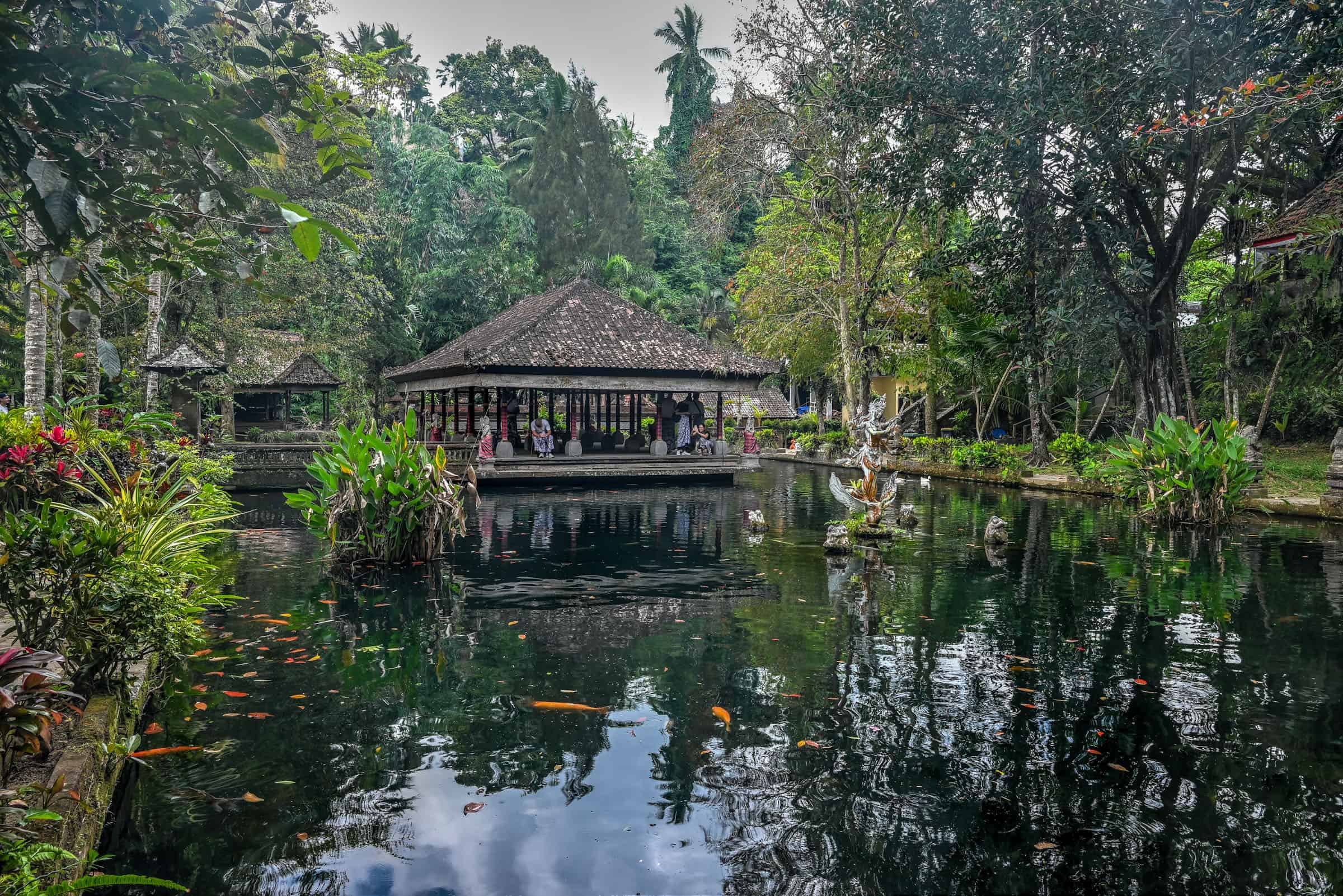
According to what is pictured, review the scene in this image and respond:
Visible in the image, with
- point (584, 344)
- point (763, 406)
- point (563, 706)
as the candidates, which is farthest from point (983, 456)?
point (563, 706)

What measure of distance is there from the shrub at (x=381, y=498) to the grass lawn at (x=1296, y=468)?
1430cm

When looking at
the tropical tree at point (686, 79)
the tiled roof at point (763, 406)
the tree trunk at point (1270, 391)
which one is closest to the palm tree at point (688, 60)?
the tropical tree at point (686, 79)

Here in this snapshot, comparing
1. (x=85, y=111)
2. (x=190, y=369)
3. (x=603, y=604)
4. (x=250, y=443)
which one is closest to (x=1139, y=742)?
(x=603, y=604)

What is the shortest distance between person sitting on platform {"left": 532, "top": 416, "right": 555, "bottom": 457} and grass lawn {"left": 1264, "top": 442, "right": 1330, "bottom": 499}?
15.7 meters

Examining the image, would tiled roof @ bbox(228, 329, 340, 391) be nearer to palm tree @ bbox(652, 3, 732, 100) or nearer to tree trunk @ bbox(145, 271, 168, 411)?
tree trunk @ bbox(145, 271, 168, 411)

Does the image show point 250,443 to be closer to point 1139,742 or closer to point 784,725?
point 784,725

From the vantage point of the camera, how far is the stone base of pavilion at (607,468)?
21.0 metres

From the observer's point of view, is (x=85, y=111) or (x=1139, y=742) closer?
(x=85, y=111)

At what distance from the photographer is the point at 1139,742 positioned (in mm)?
4664

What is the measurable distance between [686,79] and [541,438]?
35396 mm

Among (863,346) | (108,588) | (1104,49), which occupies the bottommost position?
(108,588)

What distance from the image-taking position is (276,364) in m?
25.7

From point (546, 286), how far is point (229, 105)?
3594 cm

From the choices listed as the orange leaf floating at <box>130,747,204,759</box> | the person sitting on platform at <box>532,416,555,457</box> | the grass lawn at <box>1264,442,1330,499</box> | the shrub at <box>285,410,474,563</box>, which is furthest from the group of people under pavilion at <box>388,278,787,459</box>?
the orange leaf floating at <box>130,747,204,759</box>
